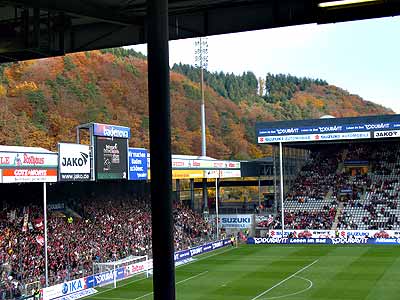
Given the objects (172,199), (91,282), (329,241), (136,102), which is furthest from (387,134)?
(172,199)

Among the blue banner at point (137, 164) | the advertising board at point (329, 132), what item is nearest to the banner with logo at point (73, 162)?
the blue banner at point (137, 164)

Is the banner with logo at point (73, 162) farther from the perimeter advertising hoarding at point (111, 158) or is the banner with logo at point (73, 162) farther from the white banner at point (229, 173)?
the white banner at point (229, 173)

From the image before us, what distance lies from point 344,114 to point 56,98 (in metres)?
75.1

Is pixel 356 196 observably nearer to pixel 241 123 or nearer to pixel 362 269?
pixel 362 269

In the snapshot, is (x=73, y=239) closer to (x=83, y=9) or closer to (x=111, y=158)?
(x=111, y=158)

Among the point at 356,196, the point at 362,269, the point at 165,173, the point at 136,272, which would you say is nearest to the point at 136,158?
the point at 136,272

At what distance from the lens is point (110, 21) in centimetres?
832

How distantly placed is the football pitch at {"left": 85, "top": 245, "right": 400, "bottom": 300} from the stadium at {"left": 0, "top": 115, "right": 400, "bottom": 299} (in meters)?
0.08

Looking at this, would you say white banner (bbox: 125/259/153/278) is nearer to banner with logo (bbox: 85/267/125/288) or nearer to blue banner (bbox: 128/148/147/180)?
banner with logo (bbox: 85/267/125/288)

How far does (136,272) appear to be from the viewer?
3909 cm

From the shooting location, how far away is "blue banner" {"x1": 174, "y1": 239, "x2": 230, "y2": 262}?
43.9 meters

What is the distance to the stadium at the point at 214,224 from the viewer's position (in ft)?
109

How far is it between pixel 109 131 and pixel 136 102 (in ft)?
191

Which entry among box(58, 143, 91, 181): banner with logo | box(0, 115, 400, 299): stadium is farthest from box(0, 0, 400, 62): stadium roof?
box(58, 143, 91, 181): banner with logo
